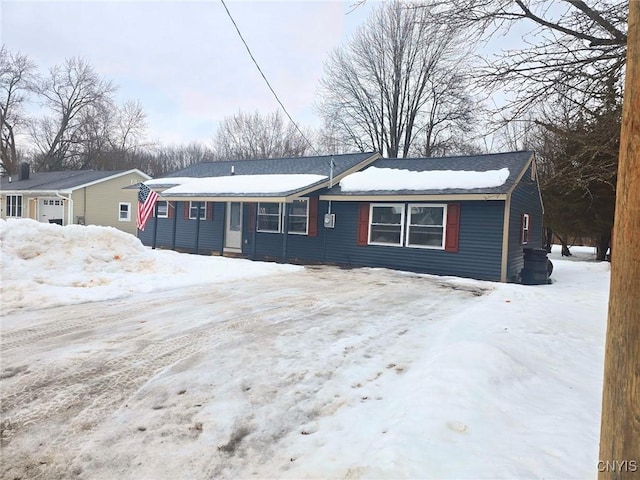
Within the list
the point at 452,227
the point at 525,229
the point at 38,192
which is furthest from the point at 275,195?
the point at 38,192

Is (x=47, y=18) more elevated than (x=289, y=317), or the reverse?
(x=47, y=18)

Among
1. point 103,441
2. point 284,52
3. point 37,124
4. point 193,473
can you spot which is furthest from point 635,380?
point 37,124

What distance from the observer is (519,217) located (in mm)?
13180

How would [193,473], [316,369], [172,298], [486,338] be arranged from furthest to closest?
[172,298], [486,338], [316,369], [193,473]

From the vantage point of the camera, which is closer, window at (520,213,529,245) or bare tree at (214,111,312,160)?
window at (520,213,529,245)

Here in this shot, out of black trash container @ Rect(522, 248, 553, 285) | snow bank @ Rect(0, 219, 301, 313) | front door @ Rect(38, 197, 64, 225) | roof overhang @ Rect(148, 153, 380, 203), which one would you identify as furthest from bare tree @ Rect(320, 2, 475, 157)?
snow bank @ Rect(0, 219, 301, 313)

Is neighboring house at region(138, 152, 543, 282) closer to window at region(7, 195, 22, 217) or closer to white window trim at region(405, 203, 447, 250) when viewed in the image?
white window trim at region(405, 203, 447, 250)

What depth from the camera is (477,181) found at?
11625 mm

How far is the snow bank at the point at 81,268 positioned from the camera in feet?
24.1

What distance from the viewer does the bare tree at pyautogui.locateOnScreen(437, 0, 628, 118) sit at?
6.47 metres

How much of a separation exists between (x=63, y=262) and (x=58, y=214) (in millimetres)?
20862

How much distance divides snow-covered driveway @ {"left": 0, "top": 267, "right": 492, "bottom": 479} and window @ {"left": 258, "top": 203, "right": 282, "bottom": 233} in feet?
26.6

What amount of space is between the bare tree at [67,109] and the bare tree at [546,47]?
4255 cm

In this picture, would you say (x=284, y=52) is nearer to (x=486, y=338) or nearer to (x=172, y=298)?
(x=172, y=298)
